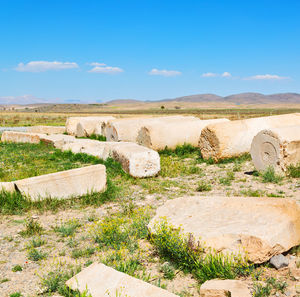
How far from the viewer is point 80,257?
3953mm

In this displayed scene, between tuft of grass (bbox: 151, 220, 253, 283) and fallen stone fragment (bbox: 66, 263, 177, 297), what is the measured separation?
0.73m

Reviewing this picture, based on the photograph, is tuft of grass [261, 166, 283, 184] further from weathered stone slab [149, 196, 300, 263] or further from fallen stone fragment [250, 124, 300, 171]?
weathered stone slab [149, 196, 300, 263]

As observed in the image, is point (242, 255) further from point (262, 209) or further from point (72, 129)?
point (72, 129)

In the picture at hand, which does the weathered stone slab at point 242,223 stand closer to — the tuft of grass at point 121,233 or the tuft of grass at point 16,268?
the tuft of grass at point 121,233

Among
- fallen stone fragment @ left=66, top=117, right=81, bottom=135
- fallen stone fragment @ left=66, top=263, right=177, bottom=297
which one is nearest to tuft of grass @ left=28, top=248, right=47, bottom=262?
fallen stone fragment @ left=66, top=263, right=177, bottom=297

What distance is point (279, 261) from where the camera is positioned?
3398mm

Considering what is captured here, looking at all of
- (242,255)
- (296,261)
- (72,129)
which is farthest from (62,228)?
(72,129)

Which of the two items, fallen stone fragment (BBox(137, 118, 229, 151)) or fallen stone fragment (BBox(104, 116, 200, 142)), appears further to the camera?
fallen stone fragment (BBox(104, 116, 200, 142))

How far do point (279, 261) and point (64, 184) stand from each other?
4107 millimetres

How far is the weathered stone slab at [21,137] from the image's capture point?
589 inches

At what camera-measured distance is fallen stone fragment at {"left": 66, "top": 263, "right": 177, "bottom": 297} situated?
2.77 metres

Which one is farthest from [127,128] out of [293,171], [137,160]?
[293,171]

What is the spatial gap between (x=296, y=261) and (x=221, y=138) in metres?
6.27

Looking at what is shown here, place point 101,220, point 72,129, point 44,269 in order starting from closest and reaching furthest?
point 44,269 → point 101,220 → point 72,129
